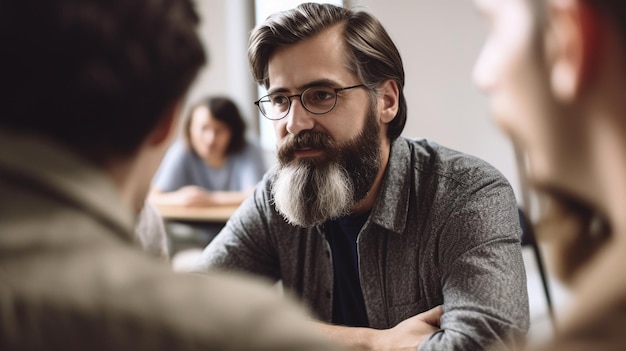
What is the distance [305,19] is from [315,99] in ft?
0.66

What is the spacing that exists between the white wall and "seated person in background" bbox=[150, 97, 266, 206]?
1.79 ft

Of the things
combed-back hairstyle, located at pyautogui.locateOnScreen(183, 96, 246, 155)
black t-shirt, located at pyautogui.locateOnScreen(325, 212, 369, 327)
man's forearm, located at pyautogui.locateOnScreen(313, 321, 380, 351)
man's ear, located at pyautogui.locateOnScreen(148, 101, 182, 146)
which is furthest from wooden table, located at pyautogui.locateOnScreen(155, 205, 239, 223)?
man's ear, located at pyautogui.locateOnScreen(148, 101, 182, 146)

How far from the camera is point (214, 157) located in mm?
4223

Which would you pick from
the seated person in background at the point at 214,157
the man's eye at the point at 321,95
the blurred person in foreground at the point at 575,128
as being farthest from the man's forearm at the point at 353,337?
the seated person in background at the point at 214,157

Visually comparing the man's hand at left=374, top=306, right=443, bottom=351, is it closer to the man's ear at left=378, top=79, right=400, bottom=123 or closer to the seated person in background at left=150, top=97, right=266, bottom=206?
the man's ear at left=378, top=79, right=400, bottom=123

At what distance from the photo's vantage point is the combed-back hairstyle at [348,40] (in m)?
1.74

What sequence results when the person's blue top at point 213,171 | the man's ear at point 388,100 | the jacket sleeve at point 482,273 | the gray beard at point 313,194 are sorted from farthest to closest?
the person's blue top at point 213,171, the man's ear at point 388,100, the gray beard at point 313,194, the jacket sleeve at point 482,273

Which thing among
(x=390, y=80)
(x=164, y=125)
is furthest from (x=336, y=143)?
(x=164, y=125)

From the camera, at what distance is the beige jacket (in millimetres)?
610

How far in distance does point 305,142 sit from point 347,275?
1.14 feet

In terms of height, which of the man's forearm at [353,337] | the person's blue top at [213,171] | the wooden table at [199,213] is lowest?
the wooden table at [199,213]

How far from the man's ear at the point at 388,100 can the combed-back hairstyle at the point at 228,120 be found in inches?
93.0

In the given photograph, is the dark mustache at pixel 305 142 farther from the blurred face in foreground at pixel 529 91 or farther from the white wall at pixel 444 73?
the white wall at pixel 444 73

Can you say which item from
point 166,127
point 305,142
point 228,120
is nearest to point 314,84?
point 305,142
